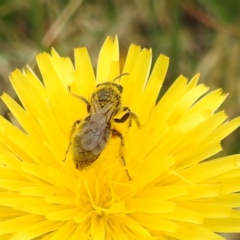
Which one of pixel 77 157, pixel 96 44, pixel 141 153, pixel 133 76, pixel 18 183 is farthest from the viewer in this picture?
pixel 96 44

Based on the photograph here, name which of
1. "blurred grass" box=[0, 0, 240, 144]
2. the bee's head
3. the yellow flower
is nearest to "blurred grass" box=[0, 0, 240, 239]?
"blurred grass" box=[0, 0, 240, 144]

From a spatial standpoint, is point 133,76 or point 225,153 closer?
point 133,76

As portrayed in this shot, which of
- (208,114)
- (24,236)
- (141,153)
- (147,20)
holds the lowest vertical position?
(24,236)

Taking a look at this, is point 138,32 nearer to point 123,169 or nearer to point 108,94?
point 108,94

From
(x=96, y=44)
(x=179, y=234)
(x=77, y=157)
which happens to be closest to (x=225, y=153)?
(x=96, y=44)

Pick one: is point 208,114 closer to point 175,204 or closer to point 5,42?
point 175,204

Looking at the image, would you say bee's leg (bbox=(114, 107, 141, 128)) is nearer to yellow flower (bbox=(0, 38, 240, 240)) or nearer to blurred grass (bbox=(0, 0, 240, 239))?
yellow flower (bbox=(0, 38, 240, 240))

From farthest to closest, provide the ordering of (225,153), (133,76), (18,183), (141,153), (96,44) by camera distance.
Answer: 1. (96,44)
2. (225,153)
3. (133,76)
4. (141,153)
5. (18,183)
